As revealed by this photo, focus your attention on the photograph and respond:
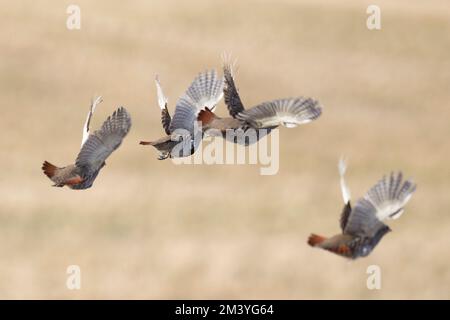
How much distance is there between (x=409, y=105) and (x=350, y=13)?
1.85 metres

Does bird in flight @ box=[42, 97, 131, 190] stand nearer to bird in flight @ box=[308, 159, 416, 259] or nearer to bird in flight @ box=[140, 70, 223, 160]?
bird in flight @ box=[140, 70, 223, 160]

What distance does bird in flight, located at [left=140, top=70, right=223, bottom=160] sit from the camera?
7688mm

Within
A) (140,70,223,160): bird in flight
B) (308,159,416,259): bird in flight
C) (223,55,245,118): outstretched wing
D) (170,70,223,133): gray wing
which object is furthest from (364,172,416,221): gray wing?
(170,70,223,133): gray wing

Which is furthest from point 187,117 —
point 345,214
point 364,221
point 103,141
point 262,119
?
point 364,221

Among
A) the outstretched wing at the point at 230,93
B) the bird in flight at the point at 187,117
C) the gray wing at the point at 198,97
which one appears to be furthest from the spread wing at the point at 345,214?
the gray wing at the point at 198,97

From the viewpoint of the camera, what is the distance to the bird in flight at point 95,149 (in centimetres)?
762

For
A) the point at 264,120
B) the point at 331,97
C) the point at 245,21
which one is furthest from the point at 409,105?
the point at 264,120

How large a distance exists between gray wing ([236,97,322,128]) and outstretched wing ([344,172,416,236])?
0.50m

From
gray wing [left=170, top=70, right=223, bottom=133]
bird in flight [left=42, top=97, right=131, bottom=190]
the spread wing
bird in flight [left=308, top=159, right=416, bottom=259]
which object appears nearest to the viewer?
bird in flight [left=308, top=159, right=416, bottom=259]

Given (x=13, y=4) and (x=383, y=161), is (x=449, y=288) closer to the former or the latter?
(x=383, y=161)

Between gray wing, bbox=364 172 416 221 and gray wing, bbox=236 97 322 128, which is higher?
→ gray wing, bbox=236 97 322 128

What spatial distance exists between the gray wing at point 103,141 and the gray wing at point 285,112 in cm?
76

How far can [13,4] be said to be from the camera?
1788 centimetres

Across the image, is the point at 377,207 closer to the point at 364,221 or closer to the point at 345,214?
the point at 364,221
